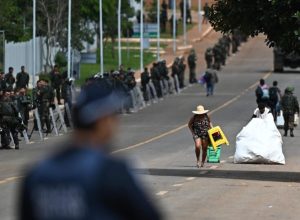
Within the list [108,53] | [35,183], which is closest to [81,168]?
[35,183]

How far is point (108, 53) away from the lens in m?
82.9

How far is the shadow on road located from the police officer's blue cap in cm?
1694

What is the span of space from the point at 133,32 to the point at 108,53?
5.62 meters

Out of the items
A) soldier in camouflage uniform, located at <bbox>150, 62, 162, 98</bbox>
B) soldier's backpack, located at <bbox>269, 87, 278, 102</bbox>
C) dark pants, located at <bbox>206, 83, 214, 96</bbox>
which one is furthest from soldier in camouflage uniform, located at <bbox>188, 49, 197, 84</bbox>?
soldier's backpack, located at <bbox>269, 87, 278, 102</bbox>

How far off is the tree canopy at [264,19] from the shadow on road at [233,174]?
8.23 feet

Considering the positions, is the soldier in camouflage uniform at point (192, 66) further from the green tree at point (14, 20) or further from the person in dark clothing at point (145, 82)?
the person in dark clothing at point (145, 82)

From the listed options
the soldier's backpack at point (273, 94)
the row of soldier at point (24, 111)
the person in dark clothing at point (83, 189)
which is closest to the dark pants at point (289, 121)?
the soldier's backpack at point (273, 94)

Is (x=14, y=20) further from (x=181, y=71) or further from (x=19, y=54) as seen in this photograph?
(x=181, y=71)

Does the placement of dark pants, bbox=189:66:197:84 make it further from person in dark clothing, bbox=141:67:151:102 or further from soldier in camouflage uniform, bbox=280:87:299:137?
soldier in camouflage uniform, bbox=280:87:299:137

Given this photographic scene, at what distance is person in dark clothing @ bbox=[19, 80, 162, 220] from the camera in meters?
5.45

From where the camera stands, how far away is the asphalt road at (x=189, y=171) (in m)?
17.2

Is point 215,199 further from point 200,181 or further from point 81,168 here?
point 81,168

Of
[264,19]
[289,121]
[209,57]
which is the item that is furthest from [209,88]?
[264,19]

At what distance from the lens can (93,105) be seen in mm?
5727
